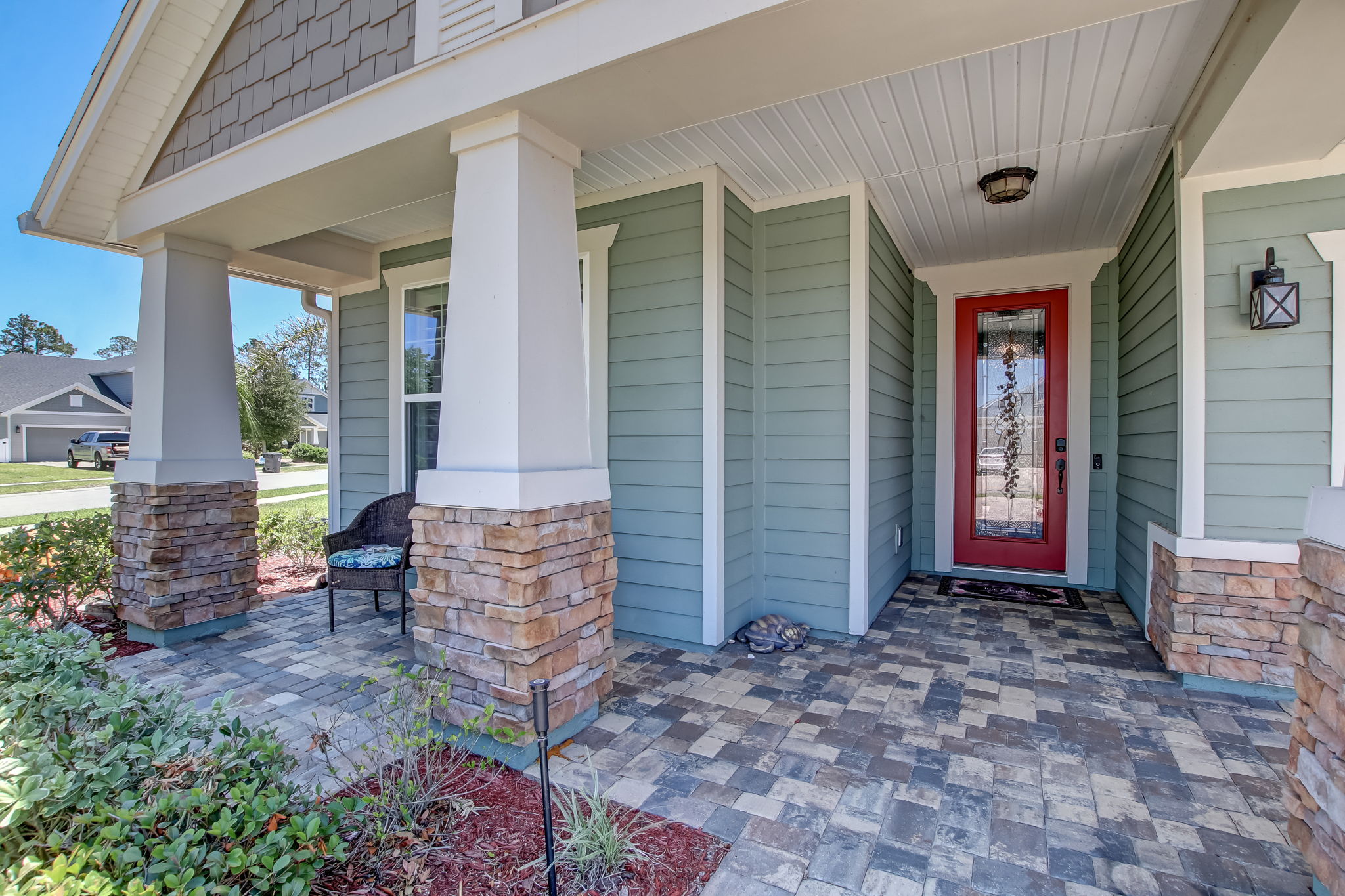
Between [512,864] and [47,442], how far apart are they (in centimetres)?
2630

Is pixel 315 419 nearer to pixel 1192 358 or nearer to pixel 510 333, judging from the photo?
pixel 510 333

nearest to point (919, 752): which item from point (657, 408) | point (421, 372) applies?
point (657, 408)

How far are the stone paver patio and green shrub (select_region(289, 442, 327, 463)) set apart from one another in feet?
65.1

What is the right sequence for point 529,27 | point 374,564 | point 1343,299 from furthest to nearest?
point 374,564 → point 1343,299 → point 529,27

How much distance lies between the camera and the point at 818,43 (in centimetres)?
179

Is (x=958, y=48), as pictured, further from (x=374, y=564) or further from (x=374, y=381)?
(x=374, y=381)

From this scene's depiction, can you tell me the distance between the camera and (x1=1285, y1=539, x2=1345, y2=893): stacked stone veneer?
1.26 meters

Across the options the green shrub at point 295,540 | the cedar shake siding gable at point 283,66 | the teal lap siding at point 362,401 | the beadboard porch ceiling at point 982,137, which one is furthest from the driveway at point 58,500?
the beadboard porch ceiling at point 982,137

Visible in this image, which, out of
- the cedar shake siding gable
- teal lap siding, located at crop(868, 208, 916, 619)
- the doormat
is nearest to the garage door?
the cedar shake siding gable

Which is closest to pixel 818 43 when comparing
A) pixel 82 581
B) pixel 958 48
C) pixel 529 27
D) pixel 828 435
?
pixel 958 48

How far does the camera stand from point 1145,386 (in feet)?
11.7

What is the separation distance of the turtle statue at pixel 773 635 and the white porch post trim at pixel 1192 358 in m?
1.95

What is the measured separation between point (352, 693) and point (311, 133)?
8.52ft

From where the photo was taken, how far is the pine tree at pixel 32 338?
25609mm
